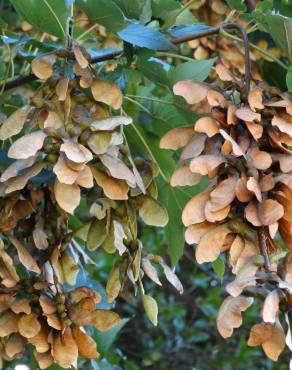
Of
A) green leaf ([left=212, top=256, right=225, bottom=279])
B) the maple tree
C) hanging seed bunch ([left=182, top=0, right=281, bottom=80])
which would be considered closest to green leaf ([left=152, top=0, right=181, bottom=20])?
the maple tree

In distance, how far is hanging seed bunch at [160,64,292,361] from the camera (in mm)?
714

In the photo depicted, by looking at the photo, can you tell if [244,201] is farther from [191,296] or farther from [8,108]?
[191,296]

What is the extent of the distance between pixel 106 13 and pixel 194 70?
11 cm

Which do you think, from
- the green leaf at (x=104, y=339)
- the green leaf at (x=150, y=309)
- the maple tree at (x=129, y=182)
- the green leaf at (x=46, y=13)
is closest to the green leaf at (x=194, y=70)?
the maple tree at (x=129, y=182)

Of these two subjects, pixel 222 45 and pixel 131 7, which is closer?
pixel 131 7

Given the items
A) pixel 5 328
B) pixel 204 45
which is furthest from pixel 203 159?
pixel 204 45

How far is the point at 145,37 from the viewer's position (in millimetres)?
942

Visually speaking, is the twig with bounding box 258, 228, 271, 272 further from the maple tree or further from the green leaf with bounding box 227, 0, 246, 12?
the green leaf with bounding box 227, 0, 246, 12

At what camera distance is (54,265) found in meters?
0.92

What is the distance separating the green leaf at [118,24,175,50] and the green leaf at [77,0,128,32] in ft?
0.03

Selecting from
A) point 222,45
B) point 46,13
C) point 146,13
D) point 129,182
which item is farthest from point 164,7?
point 222,45

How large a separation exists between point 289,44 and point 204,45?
0.60 meters

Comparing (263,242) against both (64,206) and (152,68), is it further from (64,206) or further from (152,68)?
(152,68)

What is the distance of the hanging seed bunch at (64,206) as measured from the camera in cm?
81
